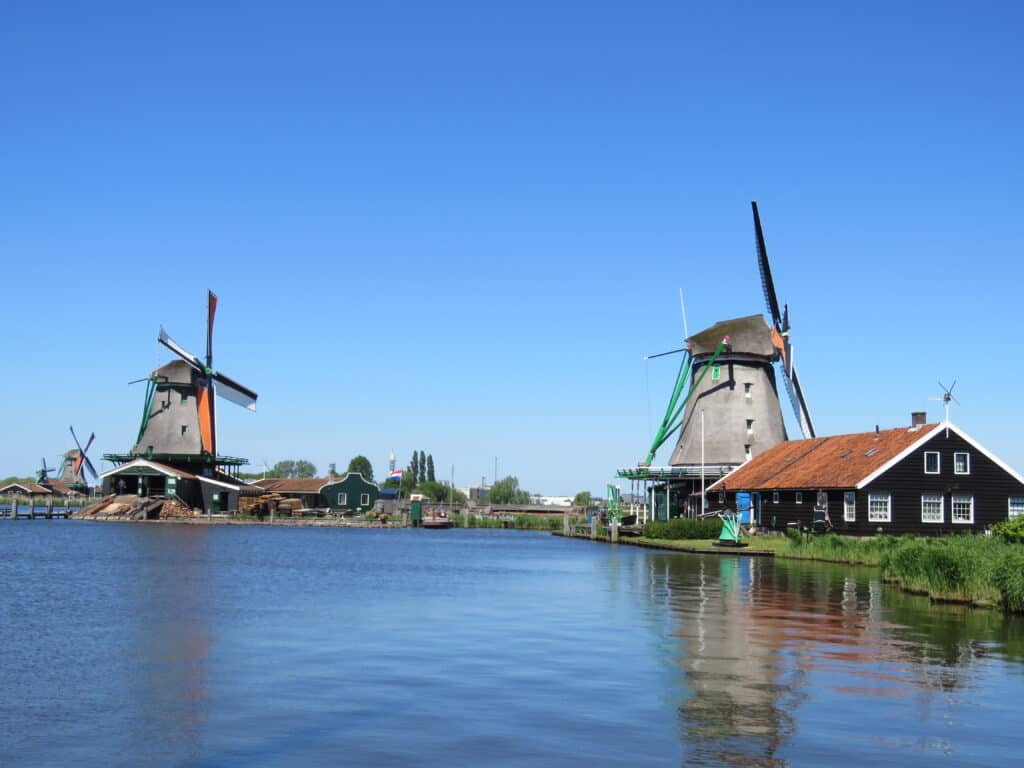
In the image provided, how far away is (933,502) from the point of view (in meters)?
51.4

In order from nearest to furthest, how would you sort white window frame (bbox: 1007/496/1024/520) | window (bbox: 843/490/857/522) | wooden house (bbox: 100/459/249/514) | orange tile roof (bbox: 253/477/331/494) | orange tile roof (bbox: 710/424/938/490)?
white window frame (bbox: 1007/496/1024/520) → window (bbox: 843/490/857/522) → orange tile roof (bbox: 710/424/938/490) → wooden house (bbox: 100/459/249/514) → orange tile roof (bbox: 253/477/331/494)

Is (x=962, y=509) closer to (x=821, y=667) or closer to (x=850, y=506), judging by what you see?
(x=850, y=506)

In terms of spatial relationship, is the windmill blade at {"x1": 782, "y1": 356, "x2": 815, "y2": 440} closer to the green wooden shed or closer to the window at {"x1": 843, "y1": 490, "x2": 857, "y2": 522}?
the window at {"x1": 843, "y1": 490, "x2": 857, "y2": 522}

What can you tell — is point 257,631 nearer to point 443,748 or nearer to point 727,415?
point 443,748

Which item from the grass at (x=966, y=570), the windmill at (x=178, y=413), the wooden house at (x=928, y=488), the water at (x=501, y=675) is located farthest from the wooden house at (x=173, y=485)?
the grass at (x=966, y=570)

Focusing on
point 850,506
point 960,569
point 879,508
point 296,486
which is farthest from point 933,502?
point 296,486

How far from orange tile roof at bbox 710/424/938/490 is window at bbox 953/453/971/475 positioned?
72.8 inches

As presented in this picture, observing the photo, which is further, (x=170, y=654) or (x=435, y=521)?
(x=435, y=521)

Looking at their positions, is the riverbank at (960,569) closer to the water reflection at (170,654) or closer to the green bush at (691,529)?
the green bush at (691,529)

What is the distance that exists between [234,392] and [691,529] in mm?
56371

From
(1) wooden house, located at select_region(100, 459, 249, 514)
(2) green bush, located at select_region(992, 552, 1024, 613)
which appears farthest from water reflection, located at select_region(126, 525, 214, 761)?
(1) wooden house, located at select_region(100, 459, 249, 514)

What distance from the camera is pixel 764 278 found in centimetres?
7688

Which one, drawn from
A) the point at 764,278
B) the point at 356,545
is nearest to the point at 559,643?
the point at 356,545

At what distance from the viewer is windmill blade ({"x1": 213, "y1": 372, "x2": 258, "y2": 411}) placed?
10144 cm
